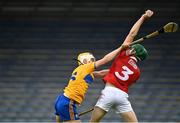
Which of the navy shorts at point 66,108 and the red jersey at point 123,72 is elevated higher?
the red jersey at point 123,72

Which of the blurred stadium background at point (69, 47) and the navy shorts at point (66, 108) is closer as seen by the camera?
the navy shorts at point (66, 108)

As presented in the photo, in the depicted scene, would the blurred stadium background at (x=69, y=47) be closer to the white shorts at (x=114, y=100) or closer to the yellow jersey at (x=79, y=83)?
the yellow jersey at (x=79, y=83)

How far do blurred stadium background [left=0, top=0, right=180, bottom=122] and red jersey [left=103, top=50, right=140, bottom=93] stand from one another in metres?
4.52

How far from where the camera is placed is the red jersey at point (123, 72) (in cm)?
833

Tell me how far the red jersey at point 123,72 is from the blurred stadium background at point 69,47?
4525 mm

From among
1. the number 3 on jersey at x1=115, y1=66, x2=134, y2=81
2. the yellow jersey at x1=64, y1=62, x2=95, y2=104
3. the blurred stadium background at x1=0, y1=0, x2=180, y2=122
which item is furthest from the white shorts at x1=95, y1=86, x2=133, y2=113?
the blurred stadium background at x1=0, y1=0, x2=180, y2=122

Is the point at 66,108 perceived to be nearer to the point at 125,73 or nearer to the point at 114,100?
the point at 114,100

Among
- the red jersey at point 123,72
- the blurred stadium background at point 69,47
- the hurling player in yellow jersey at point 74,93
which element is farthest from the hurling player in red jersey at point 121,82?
the blurred stadium background at point 69,47

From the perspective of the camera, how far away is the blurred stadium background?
12.9 meters

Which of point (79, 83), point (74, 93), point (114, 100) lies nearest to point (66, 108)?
point (74, 93)

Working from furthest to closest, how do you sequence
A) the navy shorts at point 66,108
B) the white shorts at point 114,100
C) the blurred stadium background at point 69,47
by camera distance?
the blurred stadium background at point 69,47 → the navy shorts at point 66,108 → the white shorts at point 114,100

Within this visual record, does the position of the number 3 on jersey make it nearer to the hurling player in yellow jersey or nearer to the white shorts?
the white shorts

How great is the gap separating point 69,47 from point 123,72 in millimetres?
4897

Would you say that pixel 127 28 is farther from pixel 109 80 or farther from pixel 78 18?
pixel 109 80
